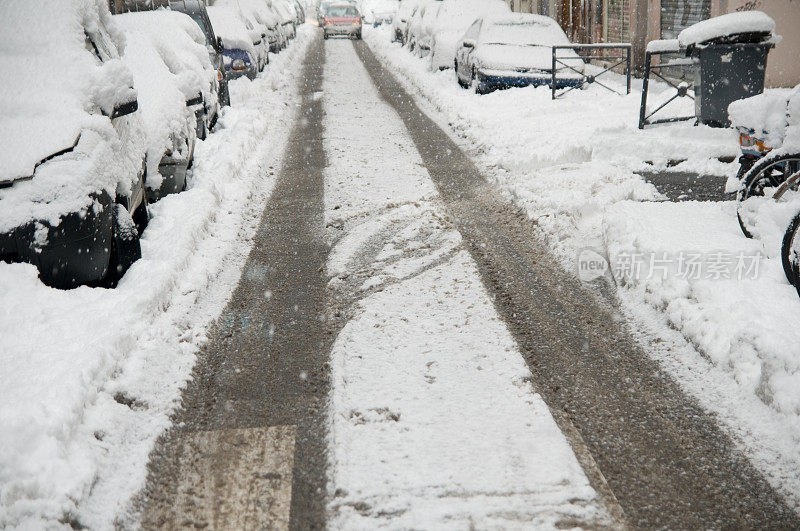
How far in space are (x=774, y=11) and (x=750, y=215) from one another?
364 inches

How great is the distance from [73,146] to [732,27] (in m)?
7.55

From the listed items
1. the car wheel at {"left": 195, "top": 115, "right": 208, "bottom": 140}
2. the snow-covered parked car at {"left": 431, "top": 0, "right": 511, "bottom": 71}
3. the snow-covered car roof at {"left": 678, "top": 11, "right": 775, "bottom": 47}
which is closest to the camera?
the snow-covered car roof at {"left": 678, "top": 11, "right": 775, "bottom": 47}

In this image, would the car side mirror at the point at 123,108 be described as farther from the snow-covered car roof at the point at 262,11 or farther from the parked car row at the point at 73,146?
the snow-covered car roof at the point at 262,11

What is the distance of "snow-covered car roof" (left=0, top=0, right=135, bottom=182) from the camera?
4148mm

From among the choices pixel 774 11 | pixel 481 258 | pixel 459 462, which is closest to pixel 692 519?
pixel 459 462

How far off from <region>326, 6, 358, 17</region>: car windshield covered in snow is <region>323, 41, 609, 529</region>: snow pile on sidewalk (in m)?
32.9

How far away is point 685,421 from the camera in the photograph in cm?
315

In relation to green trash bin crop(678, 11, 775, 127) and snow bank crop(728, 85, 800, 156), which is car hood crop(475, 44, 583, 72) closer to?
green trash bin crop(678, 11, 775, 127)

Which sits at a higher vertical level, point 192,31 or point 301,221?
point 192,31

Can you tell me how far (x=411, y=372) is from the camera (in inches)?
141

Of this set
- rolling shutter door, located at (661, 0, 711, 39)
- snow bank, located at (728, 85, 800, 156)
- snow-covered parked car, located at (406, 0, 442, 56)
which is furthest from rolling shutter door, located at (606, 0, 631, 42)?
snow bank, located at (728, 85, 800, 156)

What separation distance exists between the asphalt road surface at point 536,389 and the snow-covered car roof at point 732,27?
454 cm

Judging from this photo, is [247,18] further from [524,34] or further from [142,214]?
[142,214]

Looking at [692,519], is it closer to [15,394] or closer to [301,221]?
[15,394]
